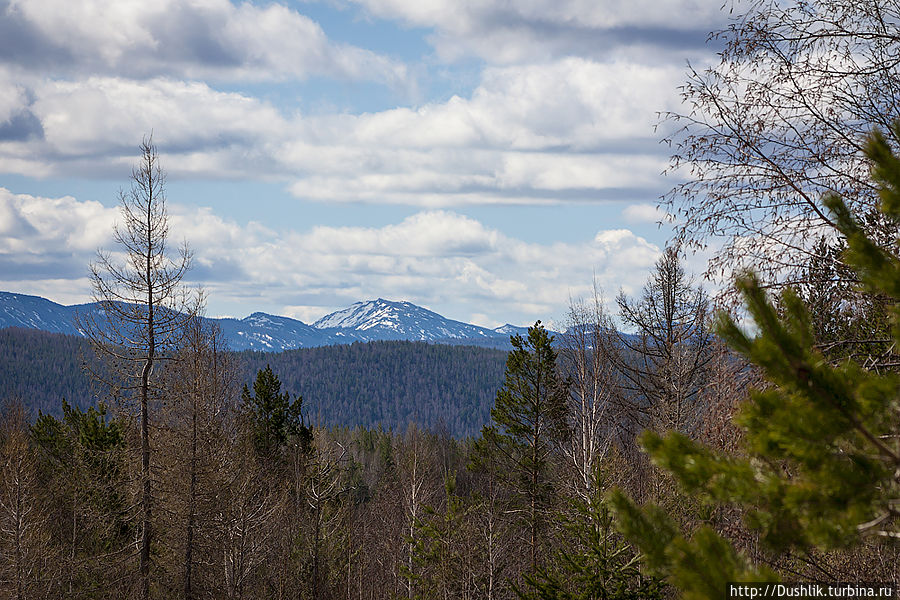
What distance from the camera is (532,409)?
24.7m

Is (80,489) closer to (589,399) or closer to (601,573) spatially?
(589,399)

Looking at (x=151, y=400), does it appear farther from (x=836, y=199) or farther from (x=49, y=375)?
(x=49, y=375)

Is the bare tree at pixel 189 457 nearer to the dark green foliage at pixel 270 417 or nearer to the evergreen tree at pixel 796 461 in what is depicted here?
the dark green foliage at pixel 270 417

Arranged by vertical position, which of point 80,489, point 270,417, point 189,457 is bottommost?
point 80,489

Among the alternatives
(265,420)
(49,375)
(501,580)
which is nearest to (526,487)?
(501,580)

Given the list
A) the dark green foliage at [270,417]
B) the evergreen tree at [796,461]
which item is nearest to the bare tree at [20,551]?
the dark green foliage at [270,417]

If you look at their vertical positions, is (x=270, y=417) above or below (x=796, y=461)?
below

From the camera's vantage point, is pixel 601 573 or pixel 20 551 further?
pixel 20 551

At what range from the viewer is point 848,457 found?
2.93 meters

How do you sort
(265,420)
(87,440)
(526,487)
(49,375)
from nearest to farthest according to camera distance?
(526,487) → (87,440) → (265,420) → (49,375)

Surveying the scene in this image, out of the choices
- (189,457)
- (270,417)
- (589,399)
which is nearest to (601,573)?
(589,399)

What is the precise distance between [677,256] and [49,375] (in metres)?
218

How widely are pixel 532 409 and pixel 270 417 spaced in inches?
674

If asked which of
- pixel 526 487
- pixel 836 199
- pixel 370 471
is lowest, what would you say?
pixel 370 471
